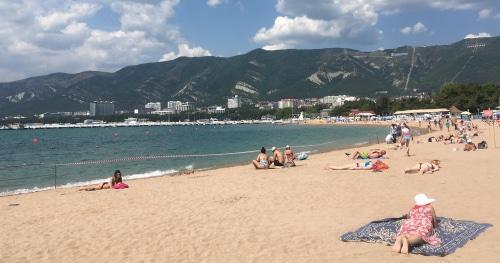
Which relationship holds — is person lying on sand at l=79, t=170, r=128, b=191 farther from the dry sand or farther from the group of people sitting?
the group of people sitting

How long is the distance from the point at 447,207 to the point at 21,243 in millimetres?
8245

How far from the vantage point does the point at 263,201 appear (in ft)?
37.3

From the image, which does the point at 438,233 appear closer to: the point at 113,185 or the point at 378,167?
the point at 378,167

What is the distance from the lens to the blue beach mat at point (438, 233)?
665 centimetres

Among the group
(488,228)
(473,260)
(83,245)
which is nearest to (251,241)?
(83,245)

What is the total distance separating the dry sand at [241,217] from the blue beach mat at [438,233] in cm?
14

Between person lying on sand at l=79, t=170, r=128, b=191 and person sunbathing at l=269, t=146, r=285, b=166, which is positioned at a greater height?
person sunbathing at l=269, t=146, r=285, b=166

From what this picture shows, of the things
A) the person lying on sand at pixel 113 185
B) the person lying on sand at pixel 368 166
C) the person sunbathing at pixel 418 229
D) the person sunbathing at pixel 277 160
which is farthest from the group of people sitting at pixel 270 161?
the person sunbathing at pixel 418 229

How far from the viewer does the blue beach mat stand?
21.8 ft

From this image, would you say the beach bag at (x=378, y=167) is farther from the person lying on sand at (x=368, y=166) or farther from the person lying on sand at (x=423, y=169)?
the person lying on sand at (x=423, y=169)

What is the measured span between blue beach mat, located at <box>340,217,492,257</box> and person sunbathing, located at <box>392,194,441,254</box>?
10 centimetres

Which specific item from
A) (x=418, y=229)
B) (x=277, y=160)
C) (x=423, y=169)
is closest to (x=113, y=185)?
(x=277, y=160)

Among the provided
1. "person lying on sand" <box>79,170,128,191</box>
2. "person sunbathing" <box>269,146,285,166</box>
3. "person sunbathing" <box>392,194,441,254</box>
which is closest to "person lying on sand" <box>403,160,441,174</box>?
"person sunbathing" <box>269,146,285,166</box>

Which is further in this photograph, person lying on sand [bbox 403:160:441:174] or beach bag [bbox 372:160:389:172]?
beach bag [bbox 372:160:389:172]
